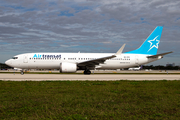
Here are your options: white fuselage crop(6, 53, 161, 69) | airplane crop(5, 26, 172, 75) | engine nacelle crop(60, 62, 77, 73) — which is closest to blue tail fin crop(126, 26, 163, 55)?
airplane crop(5, 26, 172, 75)

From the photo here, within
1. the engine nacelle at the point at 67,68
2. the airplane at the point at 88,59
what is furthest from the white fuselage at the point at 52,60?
the engine nacelle at the point at 67,68

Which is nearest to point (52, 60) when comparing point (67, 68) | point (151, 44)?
point (67, 68)

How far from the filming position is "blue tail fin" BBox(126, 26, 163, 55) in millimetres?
30562

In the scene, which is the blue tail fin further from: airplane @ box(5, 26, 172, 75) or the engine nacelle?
the engine nacelle

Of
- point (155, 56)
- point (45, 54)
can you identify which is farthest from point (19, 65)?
point (155, 56)

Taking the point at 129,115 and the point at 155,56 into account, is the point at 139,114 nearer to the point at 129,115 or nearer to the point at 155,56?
the point at 129,115

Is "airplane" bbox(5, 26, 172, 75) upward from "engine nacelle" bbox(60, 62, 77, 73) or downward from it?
upward

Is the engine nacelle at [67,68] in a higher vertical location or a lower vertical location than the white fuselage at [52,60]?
lower

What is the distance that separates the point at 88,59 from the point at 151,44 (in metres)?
12.1

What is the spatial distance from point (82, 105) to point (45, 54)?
22.9 m

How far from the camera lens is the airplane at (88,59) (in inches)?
1044

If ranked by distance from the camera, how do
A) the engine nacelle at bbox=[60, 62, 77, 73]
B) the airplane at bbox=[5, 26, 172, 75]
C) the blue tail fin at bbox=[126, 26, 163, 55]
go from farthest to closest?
the blue tail fin at bbox=[126, 26, 163, 55] < the airplane at bbox=[5, 26, 172, 75] < the engine nacelle at bbox=[60, 62, 77, 73]

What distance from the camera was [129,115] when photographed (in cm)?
479

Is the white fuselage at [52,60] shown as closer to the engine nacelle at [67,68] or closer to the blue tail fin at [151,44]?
the blue tail fin at [151,44]
